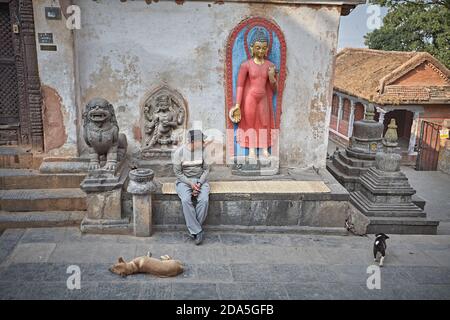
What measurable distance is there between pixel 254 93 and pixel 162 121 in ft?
5.63

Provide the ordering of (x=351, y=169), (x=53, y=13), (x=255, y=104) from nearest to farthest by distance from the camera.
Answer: (x=53, y=13) < (x=255, y=104) < (x=351, y=169)

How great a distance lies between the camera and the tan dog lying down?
5.53m

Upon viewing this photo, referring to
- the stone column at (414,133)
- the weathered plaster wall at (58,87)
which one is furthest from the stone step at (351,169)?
the stone column at (414,133)

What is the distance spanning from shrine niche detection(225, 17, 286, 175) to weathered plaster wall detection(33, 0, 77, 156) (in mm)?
2712

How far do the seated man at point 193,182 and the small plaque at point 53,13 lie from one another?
9.44 feet

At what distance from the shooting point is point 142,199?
6625 millimetres

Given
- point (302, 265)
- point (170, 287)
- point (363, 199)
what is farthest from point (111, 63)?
point (363, 199)

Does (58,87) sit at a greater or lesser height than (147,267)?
greater

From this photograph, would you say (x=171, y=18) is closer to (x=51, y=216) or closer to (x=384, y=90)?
(x=51, y=216)

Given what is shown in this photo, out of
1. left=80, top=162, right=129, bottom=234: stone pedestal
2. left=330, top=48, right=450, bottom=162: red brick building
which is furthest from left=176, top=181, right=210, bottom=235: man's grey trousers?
left=330, top=48, right=450, bottom=162: red brick building

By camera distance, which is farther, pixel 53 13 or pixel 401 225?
pixel 401 225

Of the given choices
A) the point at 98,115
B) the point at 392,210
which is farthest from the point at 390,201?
the point at 98,115

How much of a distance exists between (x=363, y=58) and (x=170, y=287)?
62.3ft

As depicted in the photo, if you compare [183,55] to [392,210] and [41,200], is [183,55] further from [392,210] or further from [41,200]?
[392,210]
